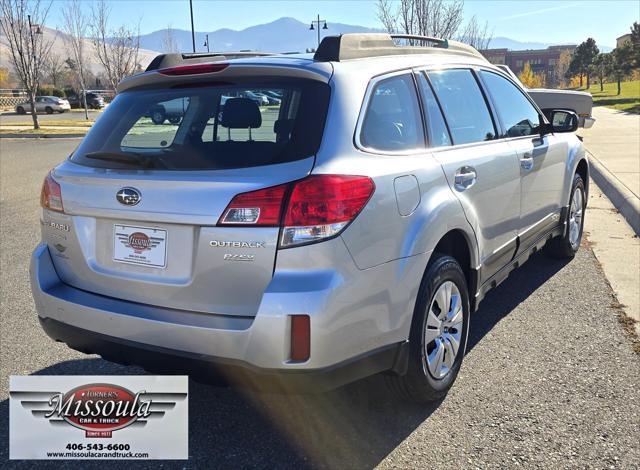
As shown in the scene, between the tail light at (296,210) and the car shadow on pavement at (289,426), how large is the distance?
42.8 inches

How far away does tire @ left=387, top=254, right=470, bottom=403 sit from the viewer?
2.84 meters

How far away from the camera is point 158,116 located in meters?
3.15

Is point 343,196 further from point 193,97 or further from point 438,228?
point 193,97

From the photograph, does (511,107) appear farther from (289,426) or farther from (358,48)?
(289,426)

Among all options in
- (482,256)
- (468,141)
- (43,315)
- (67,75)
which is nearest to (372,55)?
(468,141)

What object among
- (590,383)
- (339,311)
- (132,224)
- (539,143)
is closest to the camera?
(339,311)

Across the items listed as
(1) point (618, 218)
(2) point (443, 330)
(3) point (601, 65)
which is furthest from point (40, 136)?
(3) point (601, 65)

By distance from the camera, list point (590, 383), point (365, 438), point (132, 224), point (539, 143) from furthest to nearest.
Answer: point (539, 143), point (590, 383), point (365, 438), point (132, 224)

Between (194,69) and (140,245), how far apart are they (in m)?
0.90

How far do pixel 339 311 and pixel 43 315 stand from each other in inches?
62.2

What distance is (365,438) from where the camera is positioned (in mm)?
2857

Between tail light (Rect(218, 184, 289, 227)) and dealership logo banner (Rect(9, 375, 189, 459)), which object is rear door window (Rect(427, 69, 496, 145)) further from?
dealership logo banner (Rect(9, 375, 189, 459))

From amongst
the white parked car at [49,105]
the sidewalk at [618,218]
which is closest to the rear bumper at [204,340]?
the sidewalk at [618,218]

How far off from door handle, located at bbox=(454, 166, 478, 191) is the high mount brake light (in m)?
1.36
